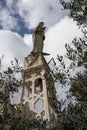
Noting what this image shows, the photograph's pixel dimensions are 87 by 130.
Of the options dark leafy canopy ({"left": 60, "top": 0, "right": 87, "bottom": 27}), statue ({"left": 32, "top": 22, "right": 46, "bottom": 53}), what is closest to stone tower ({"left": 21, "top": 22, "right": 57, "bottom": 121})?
statue ({"left": 32, "top": 22, "right": 46, "bottom": 53})

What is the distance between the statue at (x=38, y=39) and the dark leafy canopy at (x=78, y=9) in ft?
53.3

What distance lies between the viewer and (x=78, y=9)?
17.5m

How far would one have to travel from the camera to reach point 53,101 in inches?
643

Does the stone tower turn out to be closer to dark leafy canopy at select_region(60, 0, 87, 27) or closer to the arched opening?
the arched opening

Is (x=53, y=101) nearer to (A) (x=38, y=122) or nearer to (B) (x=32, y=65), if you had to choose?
(A) (x=38, y=122)

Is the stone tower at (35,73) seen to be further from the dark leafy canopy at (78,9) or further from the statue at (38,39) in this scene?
the dark leafy canopy at (78,9)

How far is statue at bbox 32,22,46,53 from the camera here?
33.9 m

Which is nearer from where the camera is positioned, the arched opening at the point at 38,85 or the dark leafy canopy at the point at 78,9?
the dark leafy canopy at the point at 78,9

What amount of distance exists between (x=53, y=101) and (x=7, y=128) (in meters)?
2.43

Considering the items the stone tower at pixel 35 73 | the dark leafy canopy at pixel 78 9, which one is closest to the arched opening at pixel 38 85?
the stone tower at pixel 35 73

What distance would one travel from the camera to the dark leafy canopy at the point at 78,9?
17.2 metres

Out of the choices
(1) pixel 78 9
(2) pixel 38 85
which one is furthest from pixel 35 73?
(1) pixel 78 9

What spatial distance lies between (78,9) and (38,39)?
16472 mm

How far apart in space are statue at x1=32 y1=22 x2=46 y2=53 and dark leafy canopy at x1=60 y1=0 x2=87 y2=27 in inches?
639
